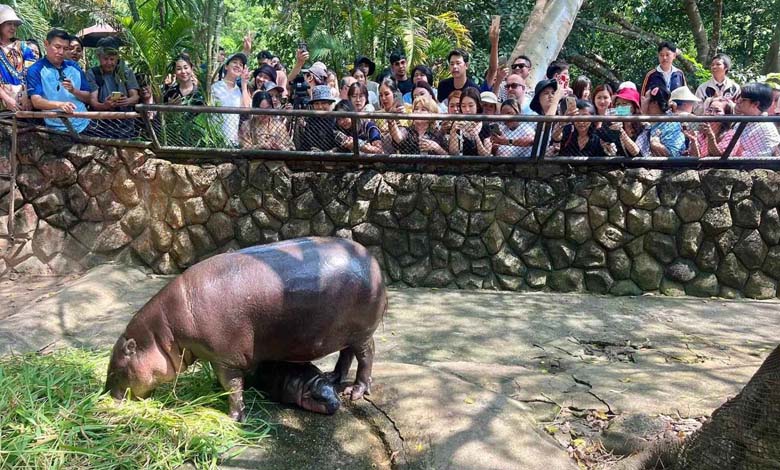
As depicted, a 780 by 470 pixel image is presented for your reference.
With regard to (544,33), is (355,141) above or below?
below

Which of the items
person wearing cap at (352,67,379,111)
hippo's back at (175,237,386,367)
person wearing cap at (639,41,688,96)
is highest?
person wearing cap at (639,41,688,96)

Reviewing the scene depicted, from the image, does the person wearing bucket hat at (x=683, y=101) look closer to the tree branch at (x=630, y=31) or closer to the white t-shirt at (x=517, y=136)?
the white t-shirt at (x=517, y=136)

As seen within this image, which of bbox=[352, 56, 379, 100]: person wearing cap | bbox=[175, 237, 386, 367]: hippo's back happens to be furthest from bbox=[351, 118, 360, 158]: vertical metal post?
bbox=[175, 237, 386, 367]: hippo's back

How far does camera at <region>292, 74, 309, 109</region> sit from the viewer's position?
6.51 meters

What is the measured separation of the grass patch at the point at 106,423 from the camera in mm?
2559

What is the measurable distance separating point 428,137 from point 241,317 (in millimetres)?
3437

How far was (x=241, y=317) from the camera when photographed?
2891mm

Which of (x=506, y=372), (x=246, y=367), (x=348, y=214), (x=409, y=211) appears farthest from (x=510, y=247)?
(x=246, y=367)

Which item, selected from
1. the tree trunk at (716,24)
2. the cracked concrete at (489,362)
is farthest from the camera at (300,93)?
the tree trunk at (716,24)

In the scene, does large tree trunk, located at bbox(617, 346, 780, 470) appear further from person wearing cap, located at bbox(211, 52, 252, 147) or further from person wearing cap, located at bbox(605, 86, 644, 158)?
person wearing cap, located at bbox(211, 52, 252, 147)

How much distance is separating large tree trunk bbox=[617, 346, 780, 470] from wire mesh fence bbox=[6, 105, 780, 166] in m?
3.40

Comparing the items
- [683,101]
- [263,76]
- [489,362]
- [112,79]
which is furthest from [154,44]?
[683,101]

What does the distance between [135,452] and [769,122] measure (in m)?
5.27

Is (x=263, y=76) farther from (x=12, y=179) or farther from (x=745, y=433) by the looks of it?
(x=745, y=433)
